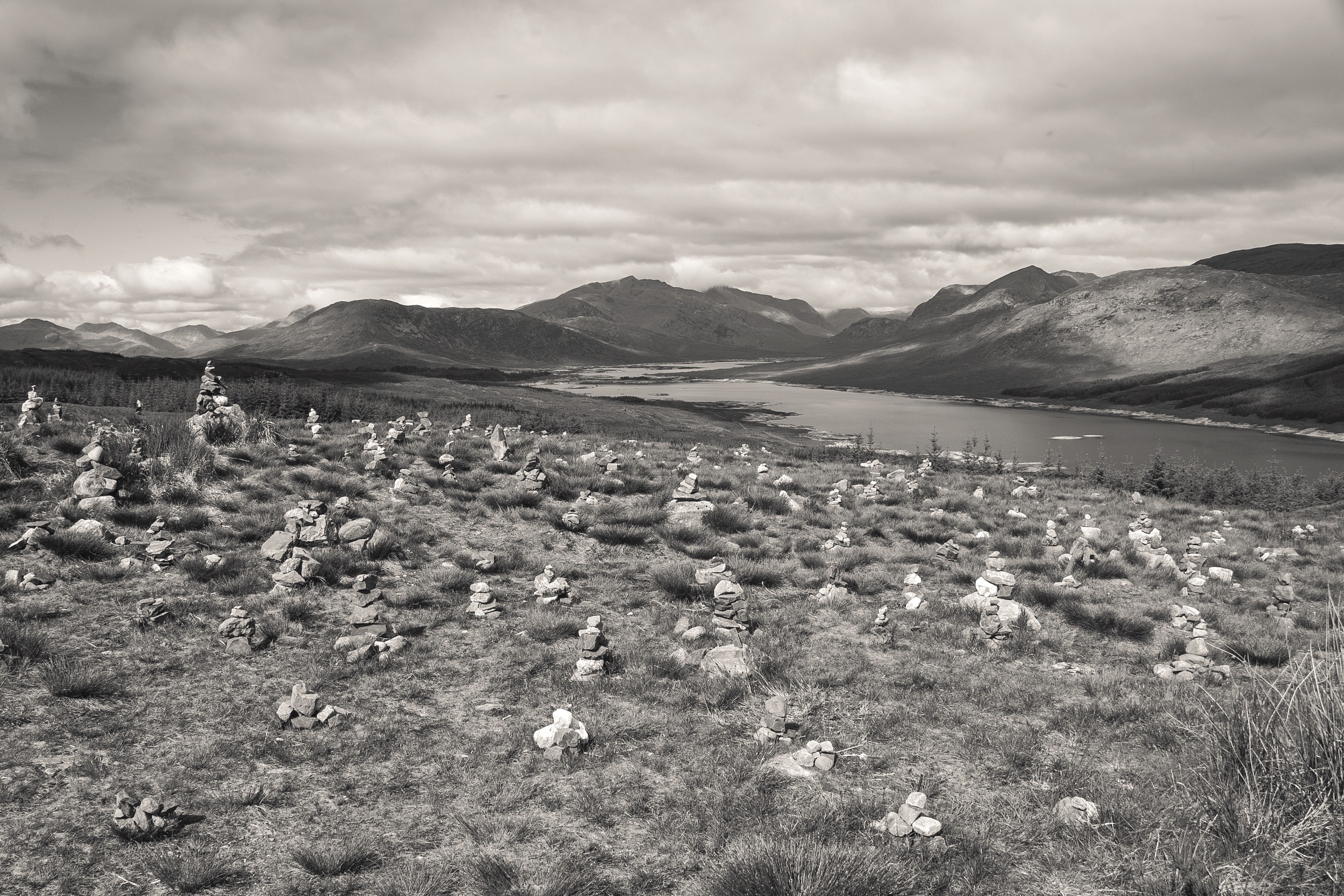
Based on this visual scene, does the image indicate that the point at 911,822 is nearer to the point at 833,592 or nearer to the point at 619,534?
the point at 833,592

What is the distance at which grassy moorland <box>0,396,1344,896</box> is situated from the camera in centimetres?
498

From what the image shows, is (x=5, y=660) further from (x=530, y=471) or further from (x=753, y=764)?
(x=530, y=471)

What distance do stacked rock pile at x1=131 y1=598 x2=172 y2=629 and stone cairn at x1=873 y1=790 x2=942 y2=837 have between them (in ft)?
26.9

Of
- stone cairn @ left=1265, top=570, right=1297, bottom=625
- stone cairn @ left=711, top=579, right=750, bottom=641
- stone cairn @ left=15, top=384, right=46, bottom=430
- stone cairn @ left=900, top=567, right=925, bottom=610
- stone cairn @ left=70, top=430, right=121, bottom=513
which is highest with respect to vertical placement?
stone cairn @ left=15, top=384, right=46, bottom=430

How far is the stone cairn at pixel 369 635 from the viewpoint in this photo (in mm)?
8336

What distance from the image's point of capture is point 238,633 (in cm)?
837

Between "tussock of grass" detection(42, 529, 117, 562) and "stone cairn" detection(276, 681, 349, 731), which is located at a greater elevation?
"tussock of grass" detection(42, 529, 117, 562)

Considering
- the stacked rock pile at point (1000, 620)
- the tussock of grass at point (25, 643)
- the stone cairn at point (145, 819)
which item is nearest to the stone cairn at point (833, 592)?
the stacked rock pile at point (1000, 620)

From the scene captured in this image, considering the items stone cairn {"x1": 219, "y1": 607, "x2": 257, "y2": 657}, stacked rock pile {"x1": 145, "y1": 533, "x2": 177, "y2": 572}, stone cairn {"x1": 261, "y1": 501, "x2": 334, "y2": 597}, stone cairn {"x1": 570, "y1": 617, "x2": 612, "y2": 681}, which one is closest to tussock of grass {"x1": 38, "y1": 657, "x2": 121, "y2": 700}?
stone cairn {"x1": 219, "y1": 607, "x2": 257, "y2": 657}

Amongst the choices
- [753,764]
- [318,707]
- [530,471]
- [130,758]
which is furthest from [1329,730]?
[530,471]

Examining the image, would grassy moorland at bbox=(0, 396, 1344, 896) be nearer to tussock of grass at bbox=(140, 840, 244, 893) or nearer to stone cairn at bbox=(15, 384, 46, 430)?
tussock of grass at bbox=(140, 840, 244, 893)

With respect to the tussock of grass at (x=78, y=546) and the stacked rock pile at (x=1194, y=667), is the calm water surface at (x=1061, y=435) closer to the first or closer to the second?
the stacked rock pile at (x=1194, y=667)


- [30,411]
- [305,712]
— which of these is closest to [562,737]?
[305,712]

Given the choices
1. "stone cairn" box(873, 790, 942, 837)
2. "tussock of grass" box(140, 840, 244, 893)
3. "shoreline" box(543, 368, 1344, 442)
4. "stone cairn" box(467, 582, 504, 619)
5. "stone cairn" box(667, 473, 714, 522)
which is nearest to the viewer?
"tussock of grass" box(140, 840, 244, 893)
